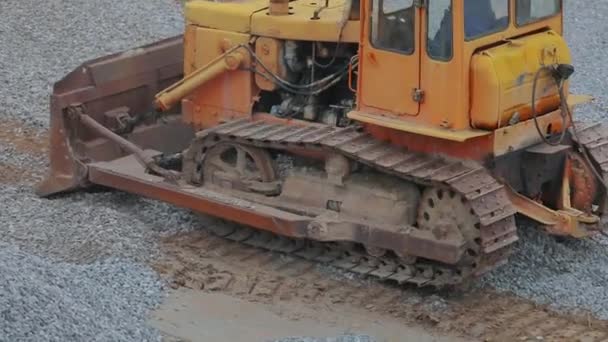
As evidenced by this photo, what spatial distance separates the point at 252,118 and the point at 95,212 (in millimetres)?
1496

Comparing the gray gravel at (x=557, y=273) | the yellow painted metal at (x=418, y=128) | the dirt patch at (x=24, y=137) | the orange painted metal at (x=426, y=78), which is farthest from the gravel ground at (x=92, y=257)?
the orange painted metal at (x=426, y=78)

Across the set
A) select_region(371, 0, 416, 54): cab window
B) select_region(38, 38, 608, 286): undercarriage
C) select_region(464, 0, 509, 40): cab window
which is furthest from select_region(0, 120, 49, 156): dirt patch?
select_region(464, 0, 509, 40): cab window

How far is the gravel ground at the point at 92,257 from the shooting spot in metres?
8.38

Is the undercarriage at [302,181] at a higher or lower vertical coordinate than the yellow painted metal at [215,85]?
lower

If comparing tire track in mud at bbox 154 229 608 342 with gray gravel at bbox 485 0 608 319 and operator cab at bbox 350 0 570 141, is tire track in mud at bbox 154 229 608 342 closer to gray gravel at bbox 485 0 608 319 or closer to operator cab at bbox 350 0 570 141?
gray gravel at bbox 485 0 608 319

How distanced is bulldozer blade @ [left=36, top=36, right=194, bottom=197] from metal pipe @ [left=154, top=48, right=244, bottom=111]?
44 centimetres

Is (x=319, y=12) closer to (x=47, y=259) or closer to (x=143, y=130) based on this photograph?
(x=143, y=130)

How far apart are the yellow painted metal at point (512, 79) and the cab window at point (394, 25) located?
516 millimetres

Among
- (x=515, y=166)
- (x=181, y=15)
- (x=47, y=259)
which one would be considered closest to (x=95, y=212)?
(x=47, y=259)

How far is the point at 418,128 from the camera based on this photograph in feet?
31.0

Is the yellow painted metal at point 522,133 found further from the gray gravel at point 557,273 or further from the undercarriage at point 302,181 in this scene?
the gray gravel at point 557,273

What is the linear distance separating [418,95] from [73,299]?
9.17 ft

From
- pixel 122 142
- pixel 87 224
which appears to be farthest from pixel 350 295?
pixel 122 142

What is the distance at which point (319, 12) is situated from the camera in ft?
35.2
